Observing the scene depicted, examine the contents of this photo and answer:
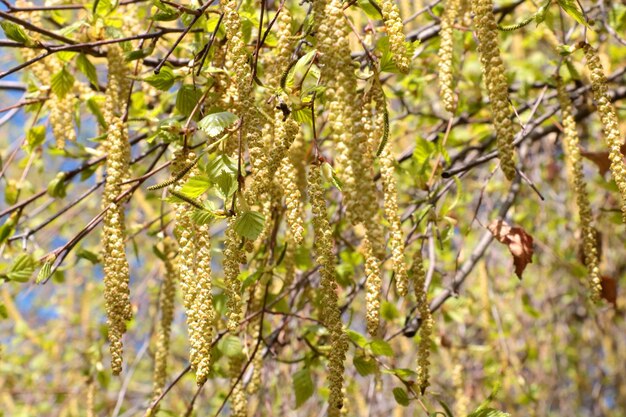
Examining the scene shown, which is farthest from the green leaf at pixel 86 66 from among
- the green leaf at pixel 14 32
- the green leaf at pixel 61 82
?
the green leaf at pixel 14 32

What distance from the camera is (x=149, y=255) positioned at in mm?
6457

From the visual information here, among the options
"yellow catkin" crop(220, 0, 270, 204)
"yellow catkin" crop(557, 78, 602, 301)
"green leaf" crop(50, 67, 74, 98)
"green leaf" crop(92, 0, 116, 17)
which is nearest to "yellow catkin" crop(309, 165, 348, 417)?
"yellow catkin" crop(220, 0, 270, 204)

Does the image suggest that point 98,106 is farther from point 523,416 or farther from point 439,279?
point 523,416

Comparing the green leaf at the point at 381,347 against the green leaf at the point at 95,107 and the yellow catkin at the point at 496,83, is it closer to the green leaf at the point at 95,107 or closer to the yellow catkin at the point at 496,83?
the yellow catkin at the point at 496,83

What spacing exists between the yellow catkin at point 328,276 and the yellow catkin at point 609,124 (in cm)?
60

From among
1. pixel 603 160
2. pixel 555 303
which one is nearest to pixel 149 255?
pixel 555 303

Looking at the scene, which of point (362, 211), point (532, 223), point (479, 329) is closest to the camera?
point (362, 211)

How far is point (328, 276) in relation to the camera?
1317 mm

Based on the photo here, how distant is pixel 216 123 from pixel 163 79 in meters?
0.48

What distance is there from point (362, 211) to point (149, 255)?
574 cm

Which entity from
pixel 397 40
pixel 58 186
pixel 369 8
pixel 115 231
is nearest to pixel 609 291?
pixel 369 8

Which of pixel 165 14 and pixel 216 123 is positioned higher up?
pixel 165 14

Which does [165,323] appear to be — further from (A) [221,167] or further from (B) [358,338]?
(A) [221,167]

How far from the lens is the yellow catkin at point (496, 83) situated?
1188mm
